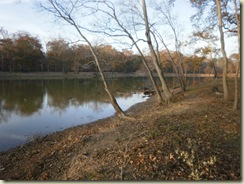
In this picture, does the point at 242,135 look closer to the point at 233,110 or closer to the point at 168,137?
the point at 168,137

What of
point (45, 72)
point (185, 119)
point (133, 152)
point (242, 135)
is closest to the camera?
point (242, 135)

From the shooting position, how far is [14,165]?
7.51 metres

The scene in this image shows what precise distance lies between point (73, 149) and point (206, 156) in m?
4.28

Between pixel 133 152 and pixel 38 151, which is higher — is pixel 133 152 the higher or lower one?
the higher one

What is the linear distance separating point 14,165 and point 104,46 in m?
8.51

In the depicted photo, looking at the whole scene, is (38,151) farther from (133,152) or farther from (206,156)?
(206,156)

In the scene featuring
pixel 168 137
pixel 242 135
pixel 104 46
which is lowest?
pixel 168 137

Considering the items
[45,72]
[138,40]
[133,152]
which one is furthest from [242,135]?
[45,72]

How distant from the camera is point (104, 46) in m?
14.1

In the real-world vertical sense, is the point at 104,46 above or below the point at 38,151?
above

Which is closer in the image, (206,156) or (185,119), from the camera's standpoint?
(206,156)

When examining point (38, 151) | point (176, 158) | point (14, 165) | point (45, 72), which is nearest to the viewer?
point (176, 158)

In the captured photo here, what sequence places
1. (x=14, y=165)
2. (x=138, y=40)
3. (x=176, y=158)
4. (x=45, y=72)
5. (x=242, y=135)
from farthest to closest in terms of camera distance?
(x=45, y=72), (x=138, y=40), (x=14, y=165), (x=176, y=158), (x=242, y=135)

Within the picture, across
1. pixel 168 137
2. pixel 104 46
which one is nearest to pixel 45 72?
pixel 104 46
